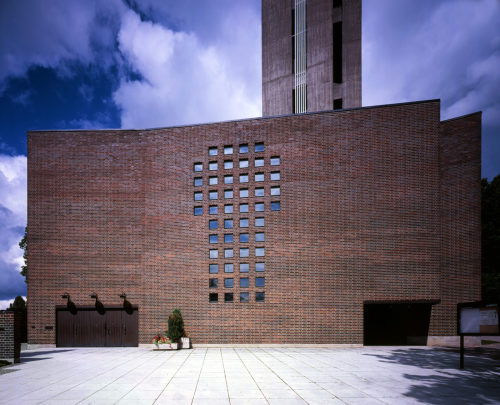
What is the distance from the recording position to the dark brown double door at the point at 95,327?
19.3m

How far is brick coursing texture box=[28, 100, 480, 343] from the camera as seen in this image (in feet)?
59.7

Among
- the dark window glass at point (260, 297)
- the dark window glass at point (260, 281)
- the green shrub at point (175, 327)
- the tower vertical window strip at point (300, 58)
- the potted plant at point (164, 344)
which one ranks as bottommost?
the potted plant at point (164, 344)

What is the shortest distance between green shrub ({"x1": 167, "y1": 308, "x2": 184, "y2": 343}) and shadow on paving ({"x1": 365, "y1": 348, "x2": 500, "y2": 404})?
34.4ft

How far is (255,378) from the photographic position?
34.1 feet

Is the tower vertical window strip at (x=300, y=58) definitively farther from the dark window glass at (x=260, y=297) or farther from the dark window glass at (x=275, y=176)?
the dark window glass at (x=260, y=297)

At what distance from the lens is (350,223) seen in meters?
18.7

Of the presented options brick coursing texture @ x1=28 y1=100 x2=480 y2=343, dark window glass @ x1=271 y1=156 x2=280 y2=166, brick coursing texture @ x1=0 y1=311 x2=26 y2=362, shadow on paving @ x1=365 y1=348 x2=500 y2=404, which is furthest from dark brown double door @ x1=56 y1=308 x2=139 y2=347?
shadow on paving @ x1=365 y1=348 x2=500 y2=404

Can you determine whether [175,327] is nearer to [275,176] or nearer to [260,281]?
[260,281]

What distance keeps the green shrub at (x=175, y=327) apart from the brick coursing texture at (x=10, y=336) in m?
7.03

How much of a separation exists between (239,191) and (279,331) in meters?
8.85

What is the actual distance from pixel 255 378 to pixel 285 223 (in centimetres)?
1003

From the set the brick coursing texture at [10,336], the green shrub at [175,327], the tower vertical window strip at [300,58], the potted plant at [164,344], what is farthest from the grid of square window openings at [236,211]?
the tower vertical window strip at [300,58]

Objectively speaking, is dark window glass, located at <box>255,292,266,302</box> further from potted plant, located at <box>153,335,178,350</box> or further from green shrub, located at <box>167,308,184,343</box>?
potted plant, located at <box>153,335,178,350</box>

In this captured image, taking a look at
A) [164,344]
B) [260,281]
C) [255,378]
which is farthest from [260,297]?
[255,378]
